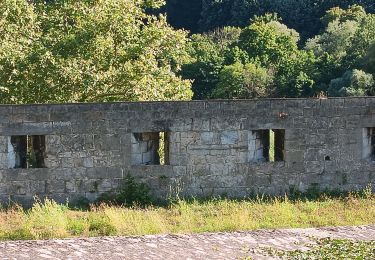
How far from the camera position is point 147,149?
14.3 meters

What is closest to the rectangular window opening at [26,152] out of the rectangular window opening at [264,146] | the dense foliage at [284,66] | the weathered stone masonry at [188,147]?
the weathered stone masonry at [188,147]

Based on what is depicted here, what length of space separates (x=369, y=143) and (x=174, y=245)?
229 inches

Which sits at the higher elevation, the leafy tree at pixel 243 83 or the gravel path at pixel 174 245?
the leafy tree at pixel 243 83

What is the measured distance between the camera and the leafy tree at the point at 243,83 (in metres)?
53.6

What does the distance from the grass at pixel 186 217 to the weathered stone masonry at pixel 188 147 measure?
423 millimetres

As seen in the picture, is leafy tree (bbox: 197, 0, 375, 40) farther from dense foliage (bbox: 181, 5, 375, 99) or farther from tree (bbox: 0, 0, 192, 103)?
tree (bbox: 0, 0, 192, 103)

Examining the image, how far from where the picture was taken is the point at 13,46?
60.7 ft

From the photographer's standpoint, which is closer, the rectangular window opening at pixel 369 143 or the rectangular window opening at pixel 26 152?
the rectangular window opening at pixel 26 152

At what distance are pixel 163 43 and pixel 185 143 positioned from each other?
5.76 meters

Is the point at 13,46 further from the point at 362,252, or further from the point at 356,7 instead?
the point at 356,7

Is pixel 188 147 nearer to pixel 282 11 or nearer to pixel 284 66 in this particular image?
pixel 284 66

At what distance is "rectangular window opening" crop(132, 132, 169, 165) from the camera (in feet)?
45.9

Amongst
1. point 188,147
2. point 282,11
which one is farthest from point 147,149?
point 282,11

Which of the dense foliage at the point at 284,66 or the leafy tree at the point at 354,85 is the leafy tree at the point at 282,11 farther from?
the leafy tree at the point at 354,85
